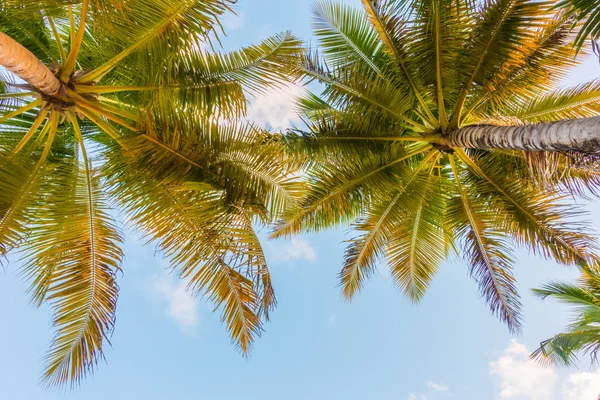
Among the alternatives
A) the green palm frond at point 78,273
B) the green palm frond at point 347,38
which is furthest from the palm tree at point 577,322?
the green palm frond at point 78,273

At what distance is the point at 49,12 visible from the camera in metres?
4.93

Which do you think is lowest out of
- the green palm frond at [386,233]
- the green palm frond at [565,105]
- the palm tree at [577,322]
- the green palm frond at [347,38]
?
the palm tree at [577,322]

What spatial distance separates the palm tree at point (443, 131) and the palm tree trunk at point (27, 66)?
11.0 ft

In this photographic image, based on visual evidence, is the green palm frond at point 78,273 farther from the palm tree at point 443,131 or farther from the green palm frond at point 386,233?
the green palm frond at point 386,233

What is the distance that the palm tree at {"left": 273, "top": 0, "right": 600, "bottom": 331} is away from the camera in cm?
612

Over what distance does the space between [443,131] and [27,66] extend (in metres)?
5.86

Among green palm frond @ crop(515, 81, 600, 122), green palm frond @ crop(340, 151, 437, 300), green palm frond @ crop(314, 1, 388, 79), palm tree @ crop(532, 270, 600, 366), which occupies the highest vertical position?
green palm frond @ crop(314, 1, 388, 79)

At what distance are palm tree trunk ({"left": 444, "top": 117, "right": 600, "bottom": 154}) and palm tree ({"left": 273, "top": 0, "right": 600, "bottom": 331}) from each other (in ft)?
0.17

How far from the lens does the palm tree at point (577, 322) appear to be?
9297 millimetres

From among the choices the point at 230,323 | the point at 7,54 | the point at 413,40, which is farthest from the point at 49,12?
the point at 413,40

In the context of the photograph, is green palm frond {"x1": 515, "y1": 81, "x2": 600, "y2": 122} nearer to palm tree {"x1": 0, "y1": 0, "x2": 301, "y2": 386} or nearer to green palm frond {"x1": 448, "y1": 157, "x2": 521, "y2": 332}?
green palm frond {"x1": 448, "y1": 157, "x2": 521, "y2": 332}

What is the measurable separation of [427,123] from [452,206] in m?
1.58

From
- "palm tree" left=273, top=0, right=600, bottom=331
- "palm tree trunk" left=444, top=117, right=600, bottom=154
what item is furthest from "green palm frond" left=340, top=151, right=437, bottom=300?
"palm tree trunk" left=444, top=117, right=600, bottom=154

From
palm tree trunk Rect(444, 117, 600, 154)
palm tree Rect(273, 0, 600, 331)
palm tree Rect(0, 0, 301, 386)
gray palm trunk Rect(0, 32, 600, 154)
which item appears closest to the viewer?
gray palm trunk Rect(0, 32, 600, 154)
